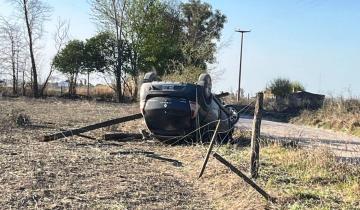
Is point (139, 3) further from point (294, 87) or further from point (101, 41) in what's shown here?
point (294, 87)

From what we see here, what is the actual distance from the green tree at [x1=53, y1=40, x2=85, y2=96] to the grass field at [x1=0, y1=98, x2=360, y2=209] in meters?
35.7

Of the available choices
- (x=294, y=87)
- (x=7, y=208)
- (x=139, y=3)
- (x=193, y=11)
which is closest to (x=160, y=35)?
(x=139, y=3)

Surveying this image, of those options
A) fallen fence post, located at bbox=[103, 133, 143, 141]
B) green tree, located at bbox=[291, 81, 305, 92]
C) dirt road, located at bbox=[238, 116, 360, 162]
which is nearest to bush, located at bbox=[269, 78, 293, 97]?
green tree, located at bbox=[291, 81, 305, 92]

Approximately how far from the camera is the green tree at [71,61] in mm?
48156

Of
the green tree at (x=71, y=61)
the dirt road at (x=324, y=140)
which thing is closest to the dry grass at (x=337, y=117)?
the dirt road at (x=324, y=140)

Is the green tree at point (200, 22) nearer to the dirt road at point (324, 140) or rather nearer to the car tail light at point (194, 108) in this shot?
the dirt road at point (324, 140)

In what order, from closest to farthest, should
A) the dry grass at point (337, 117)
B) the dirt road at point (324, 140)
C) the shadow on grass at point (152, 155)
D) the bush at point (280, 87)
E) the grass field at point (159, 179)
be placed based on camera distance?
the grass field at point (159, 179) < the shadow on grass at point (152, 155) < the dirt road at point (324, 140) < the dry grass at point (337, 117) < the bush at point (280, 87)

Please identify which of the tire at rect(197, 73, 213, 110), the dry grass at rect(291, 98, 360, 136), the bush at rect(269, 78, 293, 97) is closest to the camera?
the tire at rect(197, 73, 213, 110)

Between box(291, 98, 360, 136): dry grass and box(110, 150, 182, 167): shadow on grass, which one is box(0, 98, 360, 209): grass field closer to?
box(110, 150, 182, 167): shadow on grass

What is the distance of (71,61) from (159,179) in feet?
133

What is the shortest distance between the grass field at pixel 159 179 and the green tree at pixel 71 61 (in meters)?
35.7

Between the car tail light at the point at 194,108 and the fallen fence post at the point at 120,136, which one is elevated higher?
the car tail light at the point at 194,108

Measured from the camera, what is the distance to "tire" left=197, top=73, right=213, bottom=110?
13.6 metres

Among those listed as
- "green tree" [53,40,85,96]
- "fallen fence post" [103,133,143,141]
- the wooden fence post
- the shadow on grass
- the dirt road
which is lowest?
the dirt road
